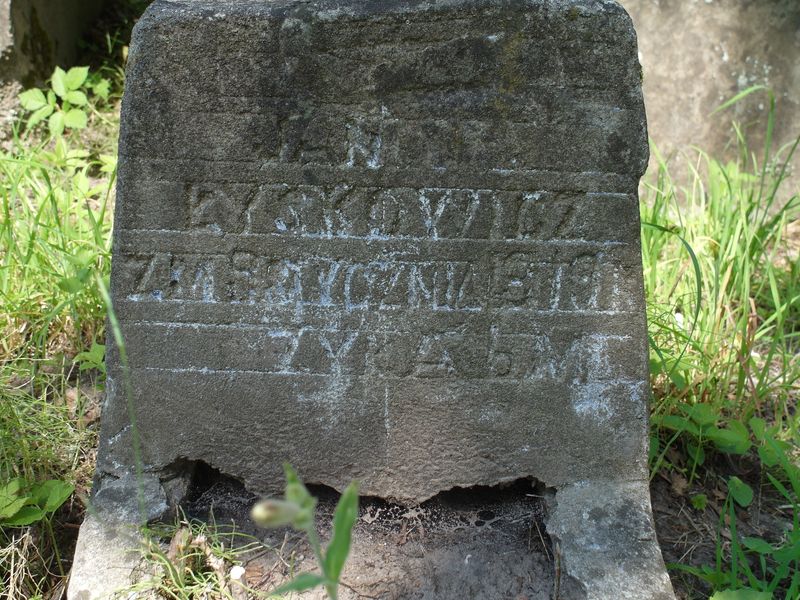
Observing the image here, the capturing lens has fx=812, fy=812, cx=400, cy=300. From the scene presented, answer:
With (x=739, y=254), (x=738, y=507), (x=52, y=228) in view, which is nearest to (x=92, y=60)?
(x=52, y=228)

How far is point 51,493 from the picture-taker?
6.29ft

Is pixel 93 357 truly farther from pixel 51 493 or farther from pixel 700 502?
pixel 700 502

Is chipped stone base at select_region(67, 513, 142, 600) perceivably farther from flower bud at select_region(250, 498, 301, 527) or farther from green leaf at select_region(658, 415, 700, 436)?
green leaf at select_region(658, 415, 700, 436)

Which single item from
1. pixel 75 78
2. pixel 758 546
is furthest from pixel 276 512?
pixel 75 78

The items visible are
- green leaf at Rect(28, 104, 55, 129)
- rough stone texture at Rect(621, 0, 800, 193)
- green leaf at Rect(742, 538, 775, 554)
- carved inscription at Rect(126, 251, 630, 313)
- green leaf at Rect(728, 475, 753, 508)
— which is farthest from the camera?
rough stone texture at Rect(621, 0, 800, 193)

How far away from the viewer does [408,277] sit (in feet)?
5.80

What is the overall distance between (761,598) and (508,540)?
55 cm

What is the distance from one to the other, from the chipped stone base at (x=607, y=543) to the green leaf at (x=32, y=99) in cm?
258

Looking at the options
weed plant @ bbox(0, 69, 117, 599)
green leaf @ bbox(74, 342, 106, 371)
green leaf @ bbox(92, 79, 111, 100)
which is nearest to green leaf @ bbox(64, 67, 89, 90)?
weed plant @ bbox(0, 69, 117, 599)

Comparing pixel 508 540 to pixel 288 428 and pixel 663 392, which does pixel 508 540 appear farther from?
pixel 663 392

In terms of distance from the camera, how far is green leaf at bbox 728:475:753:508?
207 centimetres

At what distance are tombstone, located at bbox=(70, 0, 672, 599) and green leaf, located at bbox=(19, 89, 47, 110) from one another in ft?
6.02

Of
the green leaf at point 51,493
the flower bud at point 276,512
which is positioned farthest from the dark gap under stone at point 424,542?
the flower bud at point 276,512

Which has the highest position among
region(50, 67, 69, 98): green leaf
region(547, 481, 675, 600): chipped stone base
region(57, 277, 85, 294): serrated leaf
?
region(50, 67, 69, 98): green leaf
